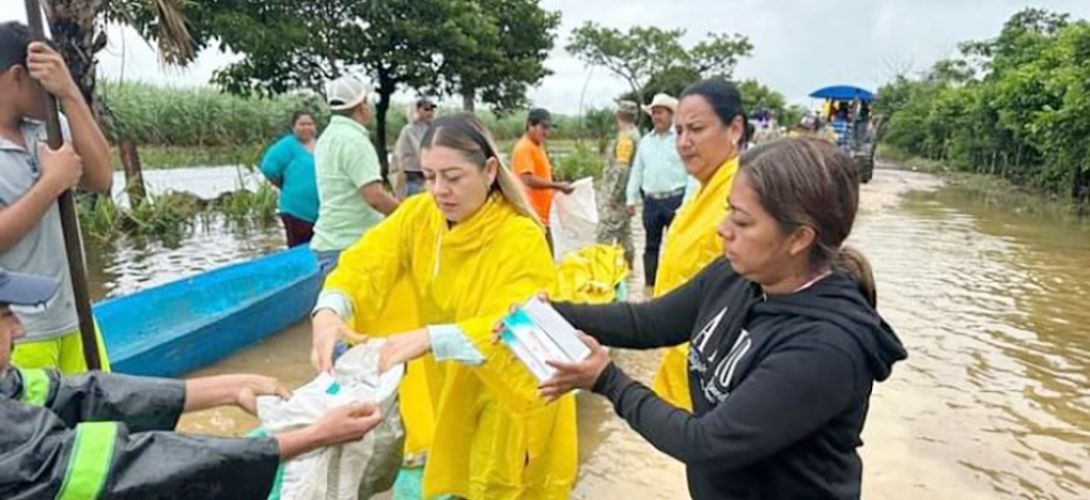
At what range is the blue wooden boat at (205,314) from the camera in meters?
4.52

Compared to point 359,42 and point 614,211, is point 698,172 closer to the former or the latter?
point 614,211

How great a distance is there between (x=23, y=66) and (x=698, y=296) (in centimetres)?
184

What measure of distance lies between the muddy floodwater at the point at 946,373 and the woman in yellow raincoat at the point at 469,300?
1222 mm

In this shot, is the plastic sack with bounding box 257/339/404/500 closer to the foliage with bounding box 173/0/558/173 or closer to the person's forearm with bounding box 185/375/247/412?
the person's forearm with bounding box 185/375/247/412

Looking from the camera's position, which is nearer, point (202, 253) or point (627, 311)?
point (627, 311)

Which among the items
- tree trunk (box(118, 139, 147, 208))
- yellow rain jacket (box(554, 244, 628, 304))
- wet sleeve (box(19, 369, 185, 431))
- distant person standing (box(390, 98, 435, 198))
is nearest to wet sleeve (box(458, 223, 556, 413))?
wet sleeve (box(19, 369, 185, 431))

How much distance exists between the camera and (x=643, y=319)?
6.29ft

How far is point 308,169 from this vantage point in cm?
580

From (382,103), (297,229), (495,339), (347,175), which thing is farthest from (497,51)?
(495,339)

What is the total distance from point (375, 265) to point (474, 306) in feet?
1.15

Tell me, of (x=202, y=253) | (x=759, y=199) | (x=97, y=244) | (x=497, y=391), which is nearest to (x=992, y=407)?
(x=497, y=391)

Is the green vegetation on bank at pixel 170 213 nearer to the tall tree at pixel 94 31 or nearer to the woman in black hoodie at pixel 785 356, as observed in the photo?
the tall tree at pixel 94 31

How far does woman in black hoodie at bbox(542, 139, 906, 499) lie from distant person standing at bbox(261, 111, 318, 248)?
4.65m

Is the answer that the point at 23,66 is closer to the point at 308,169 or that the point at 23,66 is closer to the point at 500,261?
the point at 500,261
